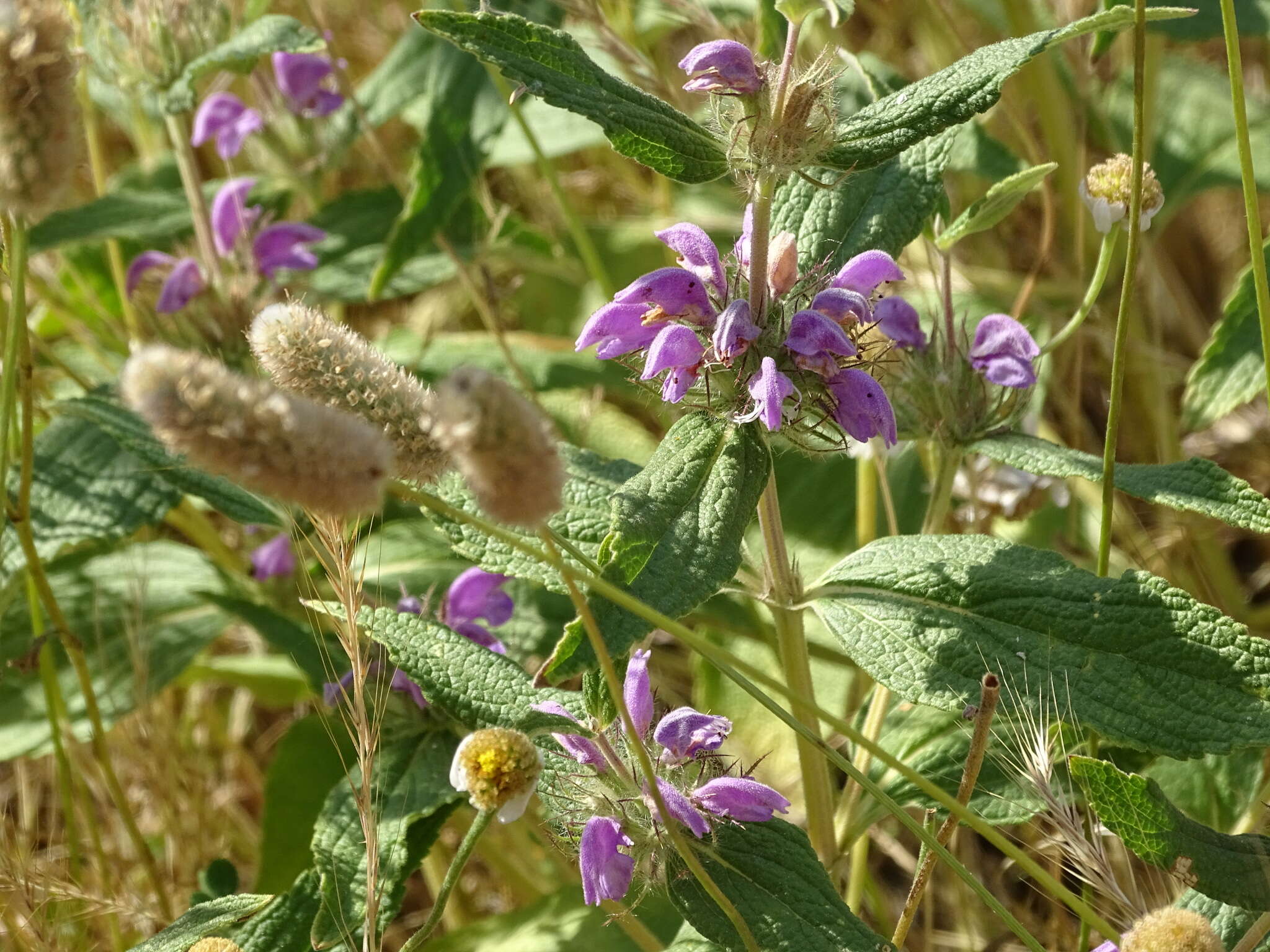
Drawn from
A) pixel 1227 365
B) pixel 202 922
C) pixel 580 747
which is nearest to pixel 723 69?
pixel 580 747

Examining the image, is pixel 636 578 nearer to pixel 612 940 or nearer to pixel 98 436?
pixel 612 940

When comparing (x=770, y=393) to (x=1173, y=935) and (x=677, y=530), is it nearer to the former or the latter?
(x=677, y=530)

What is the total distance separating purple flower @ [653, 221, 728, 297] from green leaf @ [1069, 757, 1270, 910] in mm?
611

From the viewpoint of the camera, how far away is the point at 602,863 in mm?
1236

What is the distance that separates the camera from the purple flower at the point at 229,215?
230 cm

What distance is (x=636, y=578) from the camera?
3.86 feet

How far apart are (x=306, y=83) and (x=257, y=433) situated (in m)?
1.99

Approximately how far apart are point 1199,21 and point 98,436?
2140 mm

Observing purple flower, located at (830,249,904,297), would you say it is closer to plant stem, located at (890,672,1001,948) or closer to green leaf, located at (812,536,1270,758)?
green leaf, located at (812,536,1270,758)

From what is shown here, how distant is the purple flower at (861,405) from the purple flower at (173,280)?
1451mm

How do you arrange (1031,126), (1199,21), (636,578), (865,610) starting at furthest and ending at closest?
(1031,126), (1199,21), (865,610), (636,578)

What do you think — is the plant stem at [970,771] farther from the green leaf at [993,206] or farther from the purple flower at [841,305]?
the green leaf at [993,206]

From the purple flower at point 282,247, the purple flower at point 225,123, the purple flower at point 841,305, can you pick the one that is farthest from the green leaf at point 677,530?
the purple flower at point 225,123

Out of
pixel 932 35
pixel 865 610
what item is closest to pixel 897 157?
pixel 865 610
